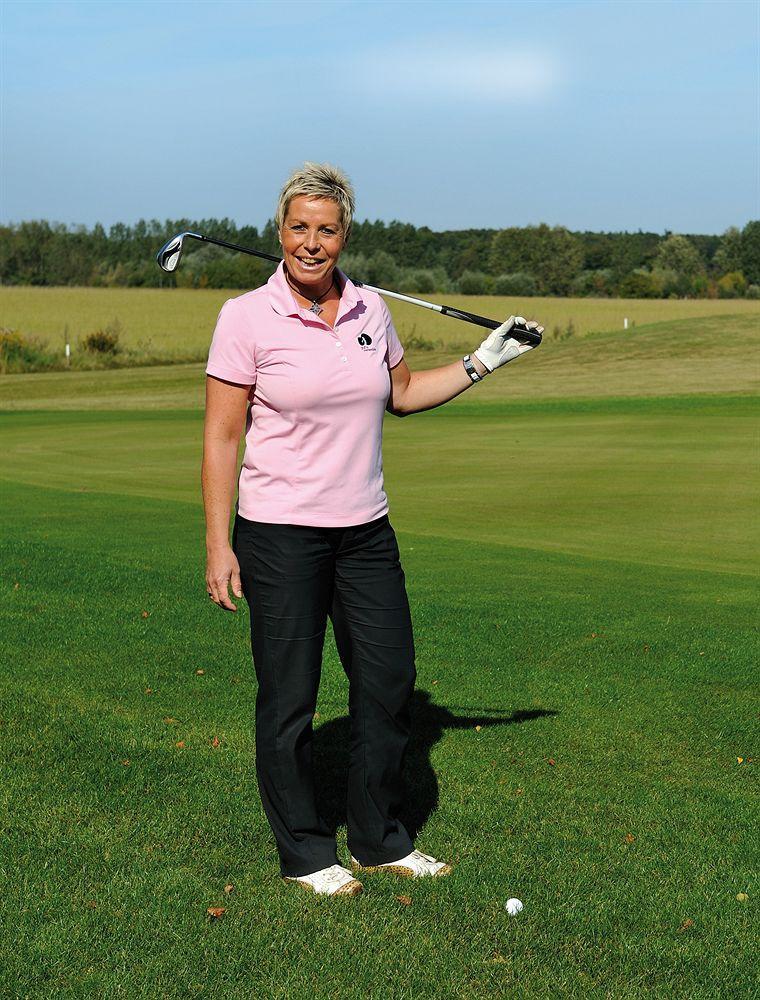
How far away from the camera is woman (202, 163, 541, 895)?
406 cm

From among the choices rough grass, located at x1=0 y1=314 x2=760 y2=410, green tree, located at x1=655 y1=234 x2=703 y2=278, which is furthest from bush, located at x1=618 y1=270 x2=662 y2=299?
rough grass, located at x1=0 y1=314 x2=760 y2=410

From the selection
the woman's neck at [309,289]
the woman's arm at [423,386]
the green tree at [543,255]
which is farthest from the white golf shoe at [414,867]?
the green tree at [543,255]

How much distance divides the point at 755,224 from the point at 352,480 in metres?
104

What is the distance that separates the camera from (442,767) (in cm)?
528

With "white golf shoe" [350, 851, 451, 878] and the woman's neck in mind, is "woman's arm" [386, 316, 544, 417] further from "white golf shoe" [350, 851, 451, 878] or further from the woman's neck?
"white golf shoe" [350, 851, 451, 878]

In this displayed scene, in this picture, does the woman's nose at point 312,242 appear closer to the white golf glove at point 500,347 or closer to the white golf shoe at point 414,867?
the white golf glove at point 500,347

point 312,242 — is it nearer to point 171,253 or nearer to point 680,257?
point 171,253

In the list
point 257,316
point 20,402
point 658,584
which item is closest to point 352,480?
point 257,316

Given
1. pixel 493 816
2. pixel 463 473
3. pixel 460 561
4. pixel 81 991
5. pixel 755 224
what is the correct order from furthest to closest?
pixel 755 224, pixel 463 473, pixel 460 561, pixel 493 816, pixel 81 991

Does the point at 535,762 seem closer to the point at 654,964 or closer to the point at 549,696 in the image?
the point at 549,696

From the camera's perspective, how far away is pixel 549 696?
6309mm

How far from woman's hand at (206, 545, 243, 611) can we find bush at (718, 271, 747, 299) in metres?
94.0

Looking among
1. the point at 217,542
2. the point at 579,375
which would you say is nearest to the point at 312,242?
the point at 217,542

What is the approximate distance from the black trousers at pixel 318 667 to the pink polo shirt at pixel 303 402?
10 cm
